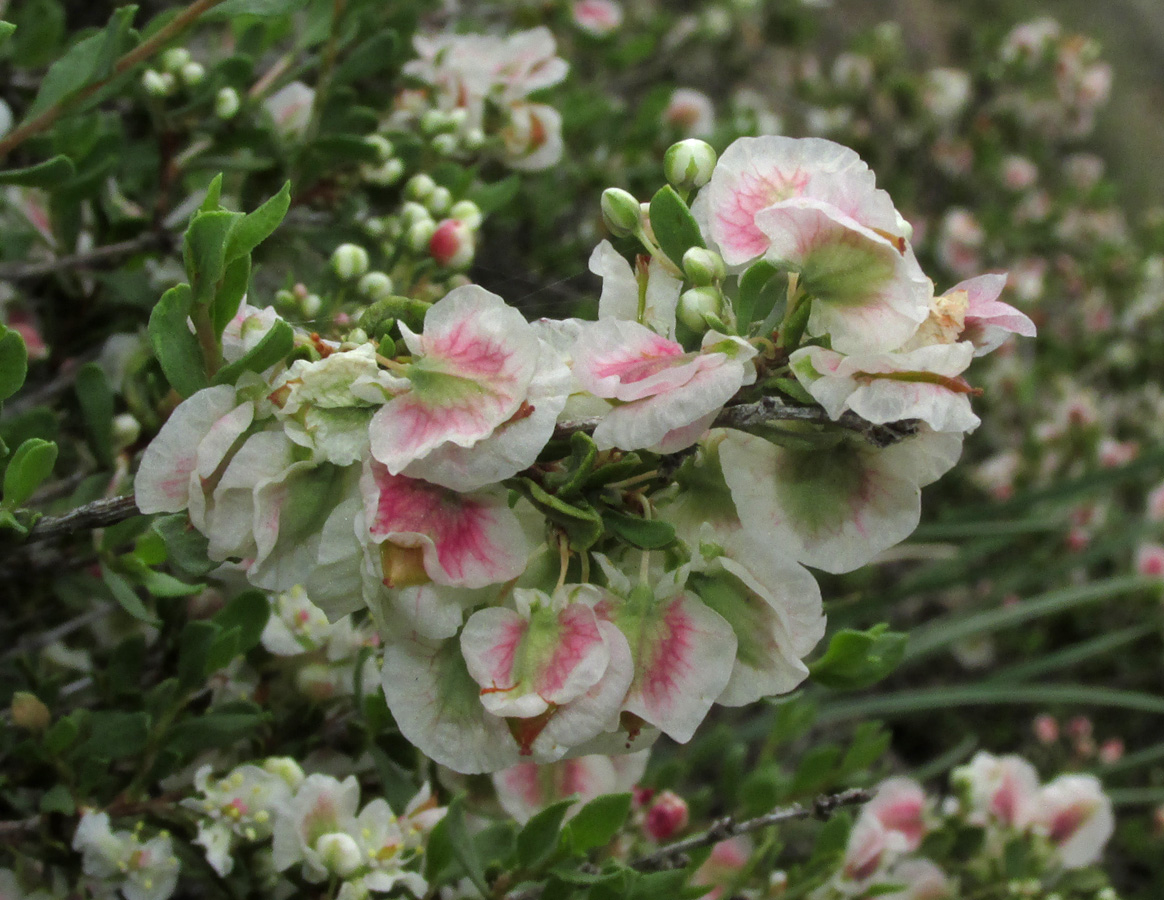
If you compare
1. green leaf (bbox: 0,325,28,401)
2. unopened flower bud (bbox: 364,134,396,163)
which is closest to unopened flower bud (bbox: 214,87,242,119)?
unopened flower bud (bbox: 364,134,396,163)

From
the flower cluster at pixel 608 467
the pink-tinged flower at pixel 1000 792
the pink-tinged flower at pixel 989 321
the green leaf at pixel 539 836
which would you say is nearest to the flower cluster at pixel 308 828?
the green leaf at pixel 539 836

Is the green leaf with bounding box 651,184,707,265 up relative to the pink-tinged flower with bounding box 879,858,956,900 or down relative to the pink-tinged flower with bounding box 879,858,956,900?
up

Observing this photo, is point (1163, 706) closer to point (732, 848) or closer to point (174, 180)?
point (732, 848)

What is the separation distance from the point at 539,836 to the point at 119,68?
0.72 meters

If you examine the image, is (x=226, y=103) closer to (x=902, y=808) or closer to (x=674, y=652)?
(x=674, y=652)

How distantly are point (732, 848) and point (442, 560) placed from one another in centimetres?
83

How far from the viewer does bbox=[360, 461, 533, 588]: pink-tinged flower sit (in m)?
0.59

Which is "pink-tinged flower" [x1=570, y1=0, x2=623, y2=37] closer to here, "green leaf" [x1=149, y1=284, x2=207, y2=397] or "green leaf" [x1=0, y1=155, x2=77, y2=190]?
"green leaf" [x1=0, y1=155, x2=77, y2=190]

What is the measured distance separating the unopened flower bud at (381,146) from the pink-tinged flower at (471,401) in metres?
0.58

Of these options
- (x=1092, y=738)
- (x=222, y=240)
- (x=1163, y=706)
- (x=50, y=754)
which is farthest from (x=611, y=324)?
(x=1092, y=738)

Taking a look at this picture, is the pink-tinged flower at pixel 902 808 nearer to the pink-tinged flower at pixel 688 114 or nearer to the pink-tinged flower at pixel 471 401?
the pink-tinged flower at pixel 471 401

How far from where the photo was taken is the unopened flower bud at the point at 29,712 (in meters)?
0.88

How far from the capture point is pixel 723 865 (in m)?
1.22

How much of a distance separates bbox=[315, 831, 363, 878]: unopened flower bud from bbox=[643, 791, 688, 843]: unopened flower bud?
377mm
